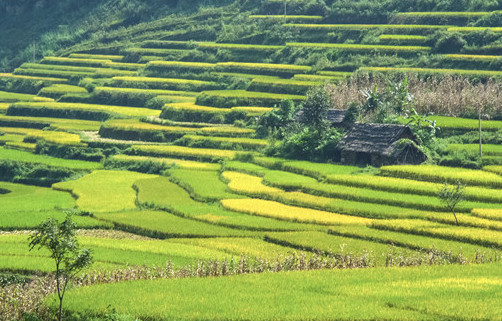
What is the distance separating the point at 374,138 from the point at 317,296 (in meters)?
24.3

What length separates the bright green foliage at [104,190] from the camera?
41.4 metres

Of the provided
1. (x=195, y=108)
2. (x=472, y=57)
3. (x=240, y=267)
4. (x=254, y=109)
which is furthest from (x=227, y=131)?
(x=240, y=267)

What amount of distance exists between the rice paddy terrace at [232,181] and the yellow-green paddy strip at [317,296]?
0.07 m

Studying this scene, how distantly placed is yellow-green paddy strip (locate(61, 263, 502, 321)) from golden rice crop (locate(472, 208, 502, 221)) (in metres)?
6.76

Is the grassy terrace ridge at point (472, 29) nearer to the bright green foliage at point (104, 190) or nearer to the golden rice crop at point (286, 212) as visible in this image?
the bright green foliage at point (104, 190)

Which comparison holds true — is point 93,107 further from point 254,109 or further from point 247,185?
point 247,185

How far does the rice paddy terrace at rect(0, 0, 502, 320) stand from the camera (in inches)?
942

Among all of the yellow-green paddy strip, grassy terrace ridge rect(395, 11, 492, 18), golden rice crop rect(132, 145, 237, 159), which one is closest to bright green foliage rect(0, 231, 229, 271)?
the yellow-green paddy strip

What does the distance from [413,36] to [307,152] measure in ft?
73.4

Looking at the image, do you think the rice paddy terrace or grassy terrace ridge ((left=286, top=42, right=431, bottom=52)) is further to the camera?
grassy terrace ridge ((left=286, top=42, right=431, bottom=52))

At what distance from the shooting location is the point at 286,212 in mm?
36812

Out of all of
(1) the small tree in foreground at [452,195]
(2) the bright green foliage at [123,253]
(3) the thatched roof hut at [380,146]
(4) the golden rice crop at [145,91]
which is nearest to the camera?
(2) the bright green foliage at [123,253]

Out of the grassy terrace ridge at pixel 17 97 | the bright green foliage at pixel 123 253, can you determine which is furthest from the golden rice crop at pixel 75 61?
the bright green foliage at pixel 123 253

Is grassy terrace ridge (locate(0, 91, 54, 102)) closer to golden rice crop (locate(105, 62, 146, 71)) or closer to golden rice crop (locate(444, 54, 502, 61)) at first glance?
golden rice crop (locate(105, 62, 146, 71))
